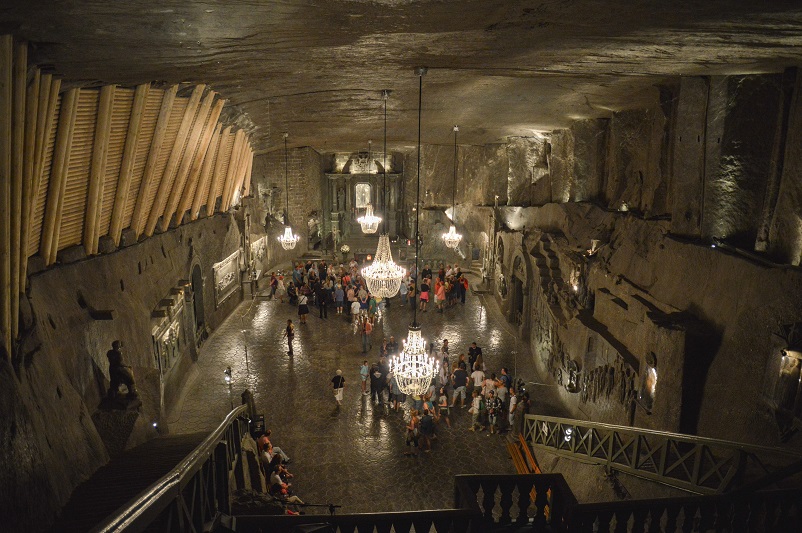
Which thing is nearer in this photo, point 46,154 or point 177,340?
point 46,154

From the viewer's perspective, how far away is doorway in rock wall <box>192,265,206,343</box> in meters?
13.2

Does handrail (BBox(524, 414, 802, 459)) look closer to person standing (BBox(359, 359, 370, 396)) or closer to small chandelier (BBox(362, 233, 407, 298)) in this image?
small chandelier (BBox(362, 233, 407, 298))

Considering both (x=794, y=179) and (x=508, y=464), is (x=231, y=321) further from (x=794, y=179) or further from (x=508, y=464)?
(x=794, y=179)

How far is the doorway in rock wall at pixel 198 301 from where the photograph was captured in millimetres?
13188

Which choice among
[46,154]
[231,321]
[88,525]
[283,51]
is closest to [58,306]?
[46,154]

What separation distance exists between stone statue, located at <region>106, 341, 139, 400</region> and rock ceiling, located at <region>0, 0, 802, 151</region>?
11.7 ft

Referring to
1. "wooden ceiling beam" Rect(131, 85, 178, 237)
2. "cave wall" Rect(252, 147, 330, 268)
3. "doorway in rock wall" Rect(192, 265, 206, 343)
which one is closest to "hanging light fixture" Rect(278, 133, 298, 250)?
"cave wall" Rect(252, 147, 330, 268)

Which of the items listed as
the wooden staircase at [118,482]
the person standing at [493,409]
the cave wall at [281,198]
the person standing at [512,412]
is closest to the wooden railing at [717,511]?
the wooden staircase at [118,482]

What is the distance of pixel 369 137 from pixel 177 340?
10.0 metres

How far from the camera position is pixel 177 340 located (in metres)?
11.1

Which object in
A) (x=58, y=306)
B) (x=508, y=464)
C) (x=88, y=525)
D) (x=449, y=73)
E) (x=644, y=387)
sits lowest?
(x=508, y=464)

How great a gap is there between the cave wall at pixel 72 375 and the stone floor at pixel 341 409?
5.08 ft

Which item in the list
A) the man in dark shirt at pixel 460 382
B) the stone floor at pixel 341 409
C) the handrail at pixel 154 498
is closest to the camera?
the handrail at pixel 154 498

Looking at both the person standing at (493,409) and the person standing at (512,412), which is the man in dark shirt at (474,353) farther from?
the person standing at (512,412)
